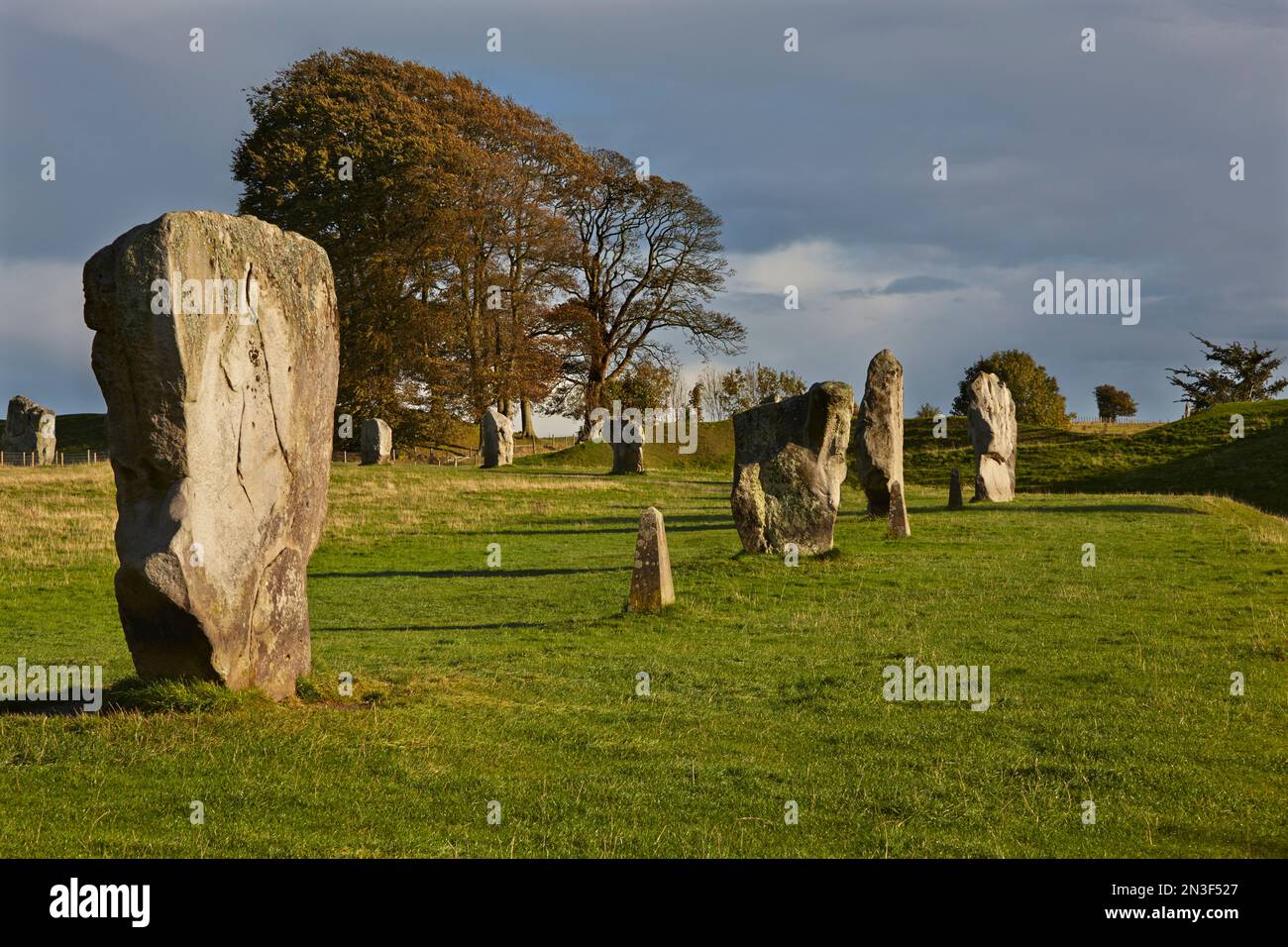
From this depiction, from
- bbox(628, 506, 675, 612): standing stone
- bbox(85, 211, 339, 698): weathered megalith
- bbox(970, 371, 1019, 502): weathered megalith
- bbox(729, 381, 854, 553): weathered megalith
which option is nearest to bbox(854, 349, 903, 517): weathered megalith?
bbox(729, 381, 854, 553): weathered megalith

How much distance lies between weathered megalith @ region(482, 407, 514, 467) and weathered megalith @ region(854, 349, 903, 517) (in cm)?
2351

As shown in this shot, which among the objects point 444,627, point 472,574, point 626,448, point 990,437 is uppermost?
point 990,437

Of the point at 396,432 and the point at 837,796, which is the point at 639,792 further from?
the point at 396,432

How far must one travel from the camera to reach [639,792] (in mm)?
8320

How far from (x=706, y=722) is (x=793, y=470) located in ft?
40.7

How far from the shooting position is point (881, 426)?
2800 cm

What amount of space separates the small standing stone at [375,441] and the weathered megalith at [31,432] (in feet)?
48.9

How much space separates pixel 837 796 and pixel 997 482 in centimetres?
2898

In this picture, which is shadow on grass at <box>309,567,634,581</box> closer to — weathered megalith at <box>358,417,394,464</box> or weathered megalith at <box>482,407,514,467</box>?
weathered megalith at <box>358,417,394,464</box>

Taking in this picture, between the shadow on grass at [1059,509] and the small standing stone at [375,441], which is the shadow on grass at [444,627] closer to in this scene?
the shadow on grass at [1059,509]

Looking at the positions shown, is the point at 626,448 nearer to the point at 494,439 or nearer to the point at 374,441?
the point at 494,439

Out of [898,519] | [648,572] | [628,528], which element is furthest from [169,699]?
[628,528]

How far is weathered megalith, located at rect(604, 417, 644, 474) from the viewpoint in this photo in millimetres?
46312
